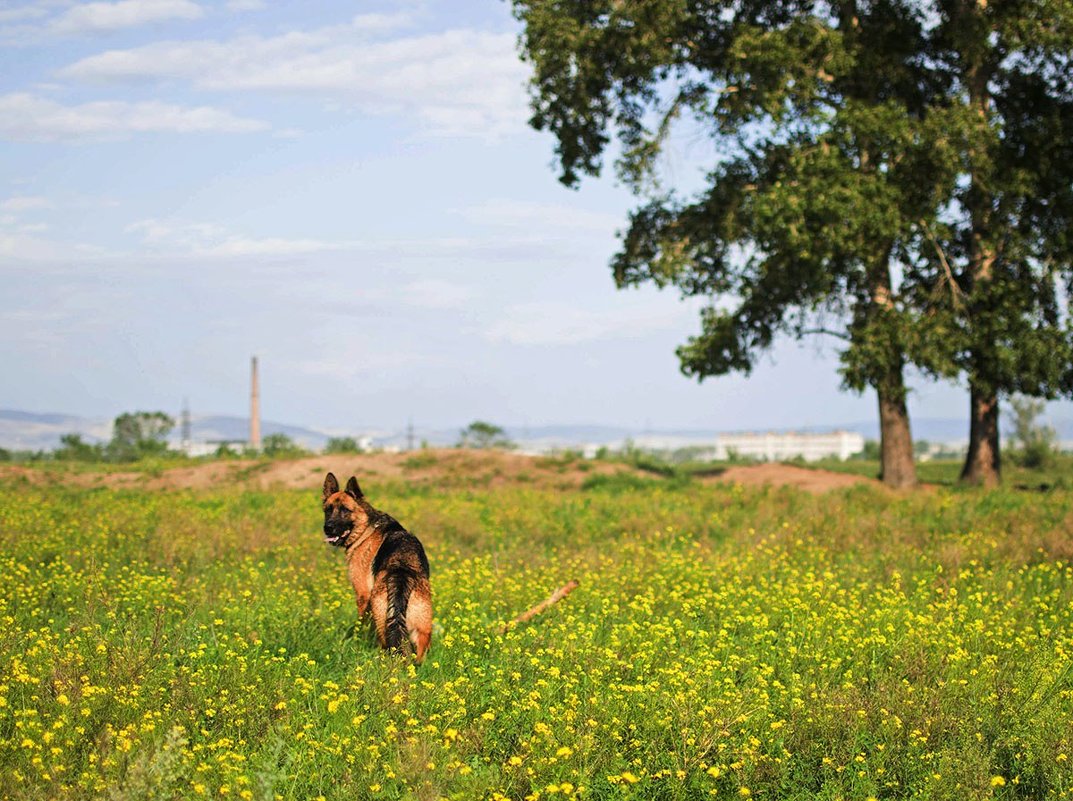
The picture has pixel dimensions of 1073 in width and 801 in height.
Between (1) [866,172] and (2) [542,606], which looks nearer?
(2) [542,606]

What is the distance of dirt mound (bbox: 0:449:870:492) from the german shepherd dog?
62.7 feet

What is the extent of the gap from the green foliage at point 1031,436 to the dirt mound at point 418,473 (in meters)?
20.3

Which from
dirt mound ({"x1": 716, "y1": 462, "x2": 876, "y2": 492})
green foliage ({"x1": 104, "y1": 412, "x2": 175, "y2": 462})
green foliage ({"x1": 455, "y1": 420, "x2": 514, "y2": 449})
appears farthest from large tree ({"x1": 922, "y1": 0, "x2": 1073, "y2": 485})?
green foliage ({"x1": 104, "y1": 412, "x2": 175, "y2": 462})

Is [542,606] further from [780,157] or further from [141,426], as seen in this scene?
[141,426]

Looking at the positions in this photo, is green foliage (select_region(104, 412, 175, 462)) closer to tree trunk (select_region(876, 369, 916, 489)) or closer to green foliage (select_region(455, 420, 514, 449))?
green foliage (select_region(455, 420, 514, 449))

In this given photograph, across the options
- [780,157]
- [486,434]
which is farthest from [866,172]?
[486,434]

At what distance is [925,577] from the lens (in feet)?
44.4

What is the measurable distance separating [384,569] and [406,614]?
0.42 meters

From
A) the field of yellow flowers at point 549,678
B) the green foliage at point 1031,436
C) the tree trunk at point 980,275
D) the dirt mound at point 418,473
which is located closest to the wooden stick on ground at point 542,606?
the field of yellow flowers at point 549,678

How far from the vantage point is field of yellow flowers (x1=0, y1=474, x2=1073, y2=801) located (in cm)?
641

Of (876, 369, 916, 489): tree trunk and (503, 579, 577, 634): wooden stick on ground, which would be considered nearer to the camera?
(503, 579, 577, 634): wooden stick on ground

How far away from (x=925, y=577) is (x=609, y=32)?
19382mm

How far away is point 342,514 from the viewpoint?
950cm

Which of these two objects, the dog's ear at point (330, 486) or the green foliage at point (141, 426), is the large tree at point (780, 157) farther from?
the green foliage at point (141, 426)
